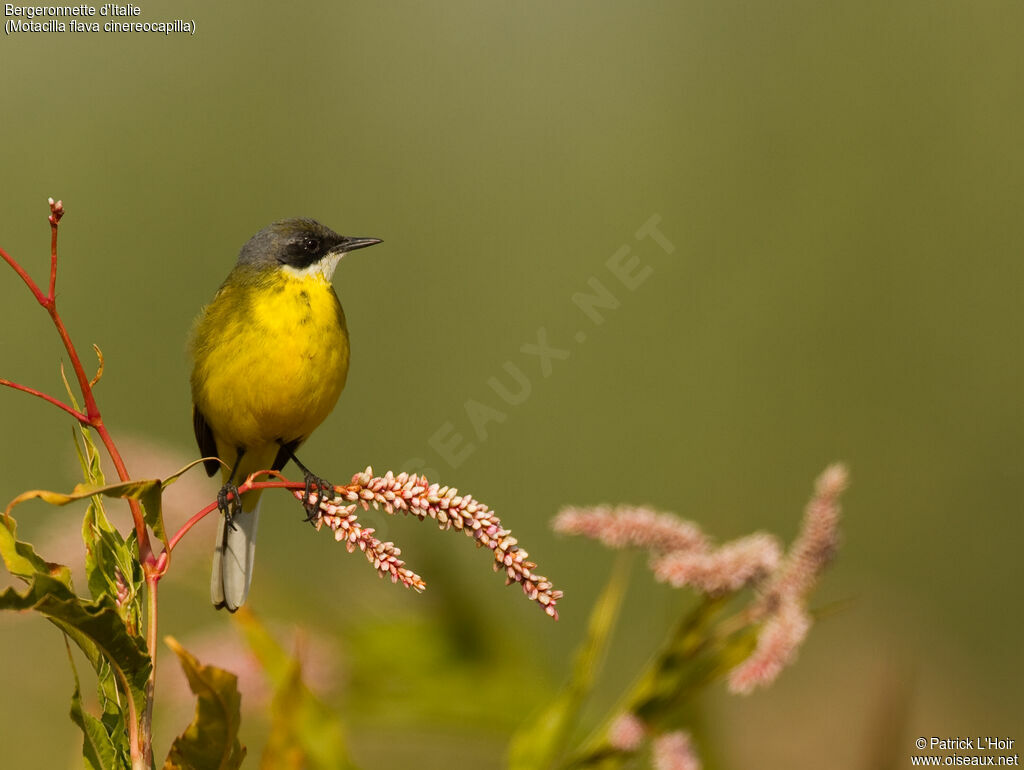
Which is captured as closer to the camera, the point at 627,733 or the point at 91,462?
the point at 91,462

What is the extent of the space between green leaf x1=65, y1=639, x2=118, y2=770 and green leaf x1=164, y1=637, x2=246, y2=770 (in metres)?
0.08

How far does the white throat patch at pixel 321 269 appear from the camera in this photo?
367 cm

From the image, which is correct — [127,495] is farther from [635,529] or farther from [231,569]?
[231,569]

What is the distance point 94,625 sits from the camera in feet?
4.47

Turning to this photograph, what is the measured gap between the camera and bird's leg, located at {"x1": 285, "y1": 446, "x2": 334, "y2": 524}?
5.75ft

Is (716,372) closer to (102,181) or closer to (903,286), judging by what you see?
(903,286)

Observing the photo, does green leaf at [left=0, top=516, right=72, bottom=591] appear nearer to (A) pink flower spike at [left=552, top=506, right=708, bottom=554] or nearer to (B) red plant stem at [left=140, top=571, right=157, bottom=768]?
(B) red plant stem at [left=140, top=571, right=157, bottom=768]

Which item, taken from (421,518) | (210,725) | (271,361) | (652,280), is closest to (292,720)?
(210,725)

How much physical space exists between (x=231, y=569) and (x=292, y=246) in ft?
4.63

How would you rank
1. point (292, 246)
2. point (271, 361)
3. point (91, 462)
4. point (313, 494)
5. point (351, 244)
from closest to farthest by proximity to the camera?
point (91, 462) → point (313, 494) → point (271, 361) → point (292, 246) → point (351, 244)

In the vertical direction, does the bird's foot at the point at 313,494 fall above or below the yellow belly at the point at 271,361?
below

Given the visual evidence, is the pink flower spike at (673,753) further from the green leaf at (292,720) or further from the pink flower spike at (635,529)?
the green leaf at (292,720)

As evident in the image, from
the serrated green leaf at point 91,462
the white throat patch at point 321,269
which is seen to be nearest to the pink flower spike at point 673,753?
the serrated green leaf at point 91,462

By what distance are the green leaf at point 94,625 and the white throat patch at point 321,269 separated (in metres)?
2.29
